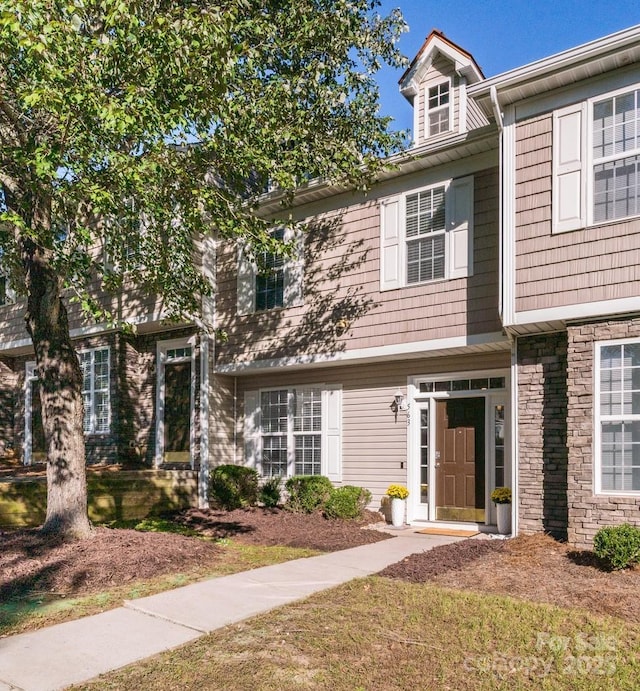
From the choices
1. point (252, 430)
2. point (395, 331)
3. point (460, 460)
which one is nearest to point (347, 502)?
point (460, 460)

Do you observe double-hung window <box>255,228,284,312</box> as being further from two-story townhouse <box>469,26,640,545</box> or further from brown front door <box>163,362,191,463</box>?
two-story townhouse <box>469,26,640,545</box>

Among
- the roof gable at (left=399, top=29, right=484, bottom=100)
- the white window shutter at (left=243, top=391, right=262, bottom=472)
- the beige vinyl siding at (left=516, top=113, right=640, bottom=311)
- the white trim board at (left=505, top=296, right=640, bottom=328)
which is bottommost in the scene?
the white window shutter at (left=243, top=391, right=262, bottom=472)

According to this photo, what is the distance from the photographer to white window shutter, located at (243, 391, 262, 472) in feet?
42.9

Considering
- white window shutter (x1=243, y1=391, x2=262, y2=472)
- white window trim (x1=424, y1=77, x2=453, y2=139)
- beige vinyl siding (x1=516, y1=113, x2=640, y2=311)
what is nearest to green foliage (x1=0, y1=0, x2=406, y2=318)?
white window trim (x1=424, y1=77, x2=453, y2=139)

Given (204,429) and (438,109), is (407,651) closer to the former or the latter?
(204,429)

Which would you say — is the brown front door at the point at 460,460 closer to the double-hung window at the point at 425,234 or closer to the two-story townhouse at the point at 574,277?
the two-story townhouse at the point at 574,277

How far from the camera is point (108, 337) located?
15242mm

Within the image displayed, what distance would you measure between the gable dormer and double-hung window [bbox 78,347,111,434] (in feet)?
28.1

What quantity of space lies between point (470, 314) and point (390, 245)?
1998 millimetres

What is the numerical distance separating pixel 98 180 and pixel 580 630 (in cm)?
682

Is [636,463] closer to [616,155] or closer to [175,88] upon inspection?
[616,155]

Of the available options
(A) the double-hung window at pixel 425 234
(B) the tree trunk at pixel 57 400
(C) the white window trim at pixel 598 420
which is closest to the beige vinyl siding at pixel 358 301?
(A) the double-hung window at pixel 425 234

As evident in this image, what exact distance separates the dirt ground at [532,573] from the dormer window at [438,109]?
321 inches

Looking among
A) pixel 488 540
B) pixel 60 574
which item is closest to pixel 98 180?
pixel 60 574
